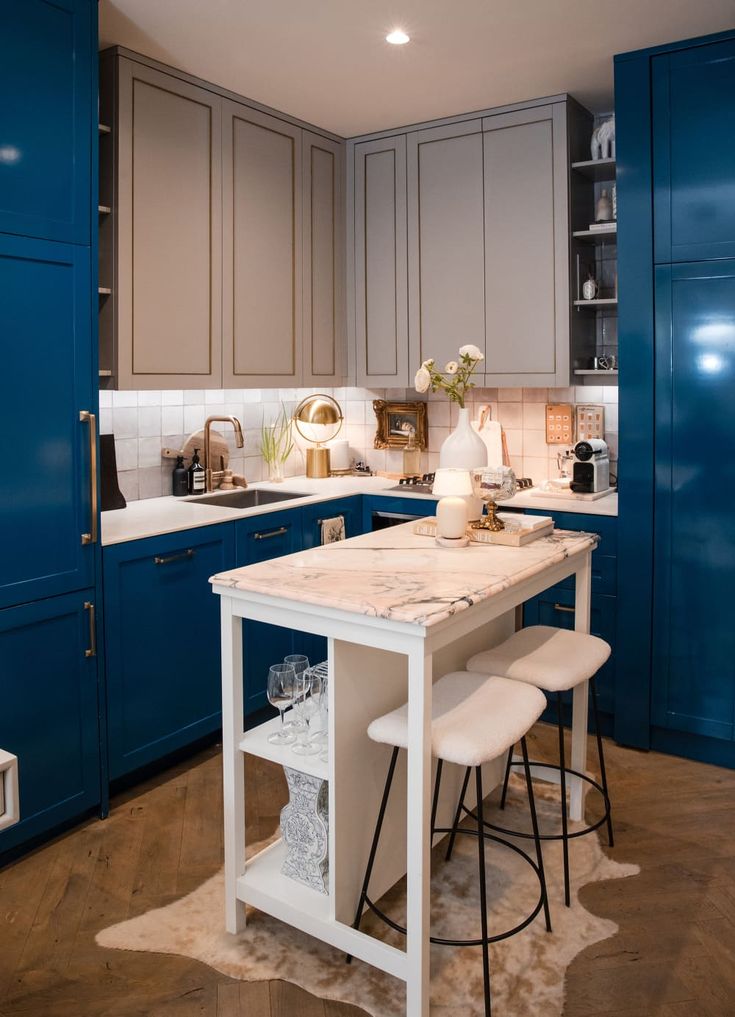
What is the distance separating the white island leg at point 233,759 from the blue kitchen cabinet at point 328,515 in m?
1.63

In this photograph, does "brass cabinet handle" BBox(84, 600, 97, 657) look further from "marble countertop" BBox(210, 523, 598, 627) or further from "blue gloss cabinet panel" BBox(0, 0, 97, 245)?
"blue gloss cabinet panel" BBox(0, 0, 97, 245)

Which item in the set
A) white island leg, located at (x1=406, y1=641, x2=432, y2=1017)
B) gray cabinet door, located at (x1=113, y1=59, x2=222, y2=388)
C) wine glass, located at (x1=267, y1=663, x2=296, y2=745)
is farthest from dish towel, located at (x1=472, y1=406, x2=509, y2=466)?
white island leg, located at (x1=406, y1=641, x2=432, y2=1017)

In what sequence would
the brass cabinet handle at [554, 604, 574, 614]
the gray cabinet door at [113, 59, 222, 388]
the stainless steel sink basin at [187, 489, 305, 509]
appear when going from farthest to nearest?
1. the stainless steel sink basin at [187, 489, 305, 509]
2. the brass cabinet handle at [554, 604, 574, 614]
3. the gray cabinet door at [113, 59, 222, 388]

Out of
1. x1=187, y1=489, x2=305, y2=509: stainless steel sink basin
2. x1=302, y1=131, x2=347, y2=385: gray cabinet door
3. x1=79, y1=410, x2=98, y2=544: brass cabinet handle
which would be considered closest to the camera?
x1=79, y1=410, x2=98, y2=544: brass cabinet handle

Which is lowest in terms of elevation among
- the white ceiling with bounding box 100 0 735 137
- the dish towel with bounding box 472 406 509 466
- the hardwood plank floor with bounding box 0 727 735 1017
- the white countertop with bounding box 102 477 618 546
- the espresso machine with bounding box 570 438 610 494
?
the hardwood plank floor with bounding box 0 727 735 1017

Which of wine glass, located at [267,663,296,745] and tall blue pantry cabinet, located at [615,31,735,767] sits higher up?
tall blue pantry cabinet, located at [615,31,735,767]

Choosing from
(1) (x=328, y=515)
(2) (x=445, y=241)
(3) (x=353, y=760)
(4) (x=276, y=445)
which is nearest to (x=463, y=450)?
(3) (x=353, y=760)

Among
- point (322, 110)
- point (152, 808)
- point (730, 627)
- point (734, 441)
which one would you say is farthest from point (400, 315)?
point (152, 808)

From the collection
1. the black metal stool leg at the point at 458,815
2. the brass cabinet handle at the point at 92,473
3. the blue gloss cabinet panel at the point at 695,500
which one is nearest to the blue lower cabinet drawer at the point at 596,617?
the blue gloss cabinet panel at the point at 695,500

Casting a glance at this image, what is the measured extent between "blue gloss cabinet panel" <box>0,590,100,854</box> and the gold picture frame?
224cm

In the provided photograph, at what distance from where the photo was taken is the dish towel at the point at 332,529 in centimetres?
393

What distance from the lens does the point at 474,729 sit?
1.97 metres

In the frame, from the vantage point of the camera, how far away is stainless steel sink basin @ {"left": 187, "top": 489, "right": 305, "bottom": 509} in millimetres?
3979

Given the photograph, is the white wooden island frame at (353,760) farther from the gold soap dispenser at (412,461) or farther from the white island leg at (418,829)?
the gold soap dispenser at (412,461)
